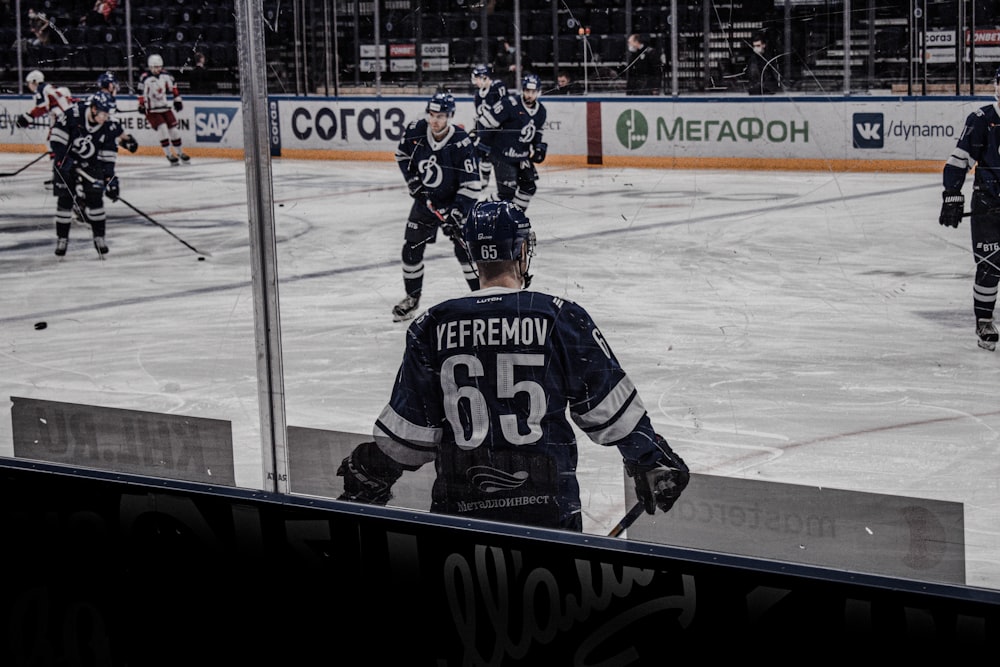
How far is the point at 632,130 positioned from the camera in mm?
1784

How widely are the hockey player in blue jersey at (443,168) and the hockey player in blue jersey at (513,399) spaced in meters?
0.04

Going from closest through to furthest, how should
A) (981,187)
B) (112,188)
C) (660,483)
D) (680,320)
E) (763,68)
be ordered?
(981,187) → (763,68) → (660,483) → (680,320) → (112,188)

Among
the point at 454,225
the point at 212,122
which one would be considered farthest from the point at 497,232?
the point at 212,122

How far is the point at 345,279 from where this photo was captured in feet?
7.27

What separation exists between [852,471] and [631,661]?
16.1 inches

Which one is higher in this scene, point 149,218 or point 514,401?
point 149,218

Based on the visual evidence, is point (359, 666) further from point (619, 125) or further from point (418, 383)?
point (619, 125)

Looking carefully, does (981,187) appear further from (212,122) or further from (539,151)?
(212,122)

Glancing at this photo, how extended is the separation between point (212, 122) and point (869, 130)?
104 centimetres

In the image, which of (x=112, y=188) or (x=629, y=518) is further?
(x=112, y=188)

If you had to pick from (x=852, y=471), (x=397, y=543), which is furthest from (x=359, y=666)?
(x=852, y=471)

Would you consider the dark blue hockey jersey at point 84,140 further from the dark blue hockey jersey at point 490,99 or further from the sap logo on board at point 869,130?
the sap logo on board at point 869,130

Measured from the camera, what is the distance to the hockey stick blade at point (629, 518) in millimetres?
1844

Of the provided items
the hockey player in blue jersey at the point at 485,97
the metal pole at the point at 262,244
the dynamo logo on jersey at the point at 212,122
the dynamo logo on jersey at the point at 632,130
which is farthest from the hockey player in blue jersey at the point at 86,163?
the dynamo logo on jersey at the point at 632,130
